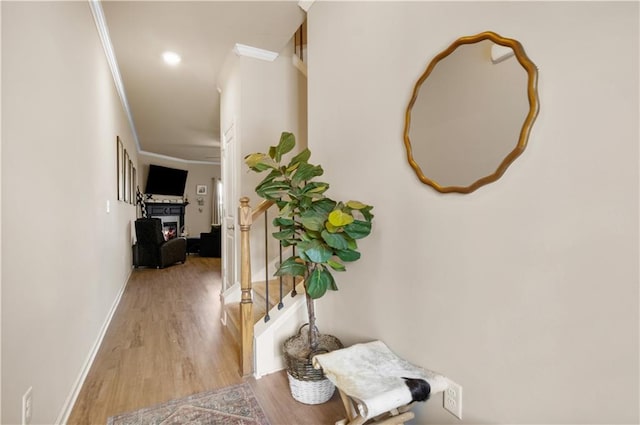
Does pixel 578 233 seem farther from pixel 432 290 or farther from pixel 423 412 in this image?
pixel 423 412

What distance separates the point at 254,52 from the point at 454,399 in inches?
118

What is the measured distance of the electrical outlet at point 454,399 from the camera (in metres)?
1.21

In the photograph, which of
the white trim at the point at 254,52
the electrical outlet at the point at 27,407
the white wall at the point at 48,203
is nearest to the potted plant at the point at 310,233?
the white wall at the point at 48,203

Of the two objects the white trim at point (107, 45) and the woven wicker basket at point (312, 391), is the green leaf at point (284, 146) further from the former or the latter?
the white trim at point (107, 45)

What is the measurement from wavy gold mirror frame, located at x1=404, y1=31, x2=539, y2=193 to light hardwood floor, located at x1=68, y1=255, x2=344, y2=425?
1.44 metres

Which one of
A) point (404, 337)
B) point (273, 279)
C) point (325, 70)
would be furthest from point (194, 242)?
point (404, 337)

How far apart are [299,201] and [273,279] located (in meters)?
1.57

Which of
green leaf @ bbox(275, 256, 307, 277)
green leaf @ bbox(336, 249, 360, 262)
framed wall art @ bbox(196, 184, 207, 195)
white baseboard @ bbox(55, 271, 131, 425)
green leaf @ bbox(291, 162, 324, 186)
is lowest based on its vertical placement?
white baseboard @ bbox(55, 271, 131, 425)

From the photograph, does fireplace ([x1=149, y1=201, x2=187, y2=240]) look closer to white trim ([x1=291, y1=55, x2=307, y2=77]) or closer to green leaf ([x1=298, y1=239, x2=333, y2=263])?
white trim ([x1=291, y1=55, x2=307, y2=77])

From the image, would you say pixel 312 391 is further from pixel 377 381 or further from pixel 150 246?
pixel 150 246

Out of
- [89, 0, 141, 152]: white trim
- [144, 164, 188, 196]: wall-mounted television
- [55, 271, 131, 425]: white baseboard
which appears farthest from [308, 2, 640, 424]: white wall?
[144, 164, 188, 196]: wall-mounted television

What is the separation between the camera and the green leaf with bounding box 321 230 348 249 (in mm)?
1500

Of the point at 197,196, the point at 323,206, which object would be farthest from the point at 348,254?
the point at 197,196

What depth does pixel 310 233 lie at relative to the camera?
1606 millimetres
